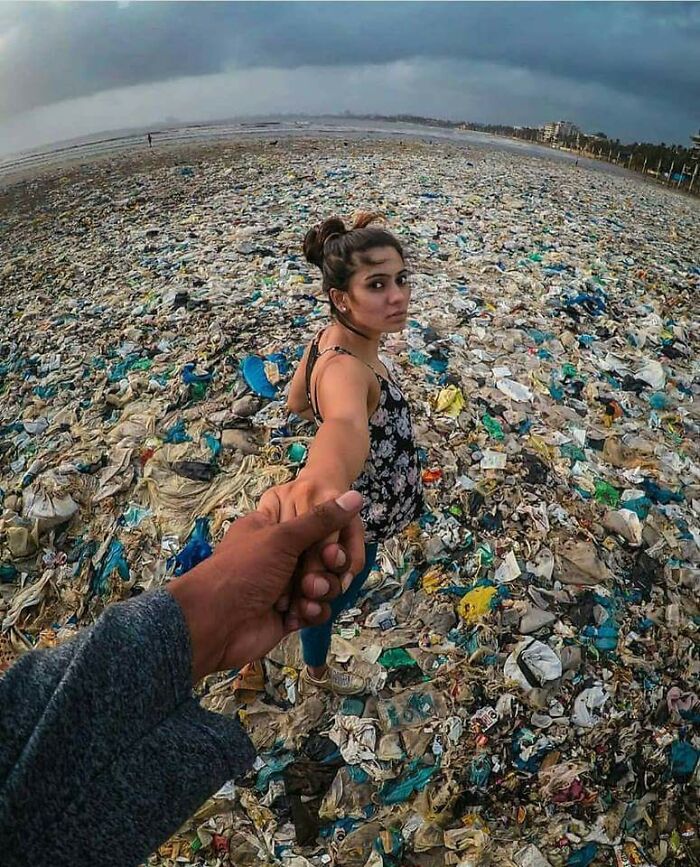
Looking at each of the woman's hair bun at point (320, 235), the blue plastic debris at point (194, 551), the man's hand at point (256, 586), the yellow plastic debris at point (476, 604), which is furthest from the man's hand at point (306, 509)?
the blue plastic debris at point (194, 551)

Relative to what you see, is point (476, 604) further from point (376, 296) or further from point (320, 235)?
point (320, 235)

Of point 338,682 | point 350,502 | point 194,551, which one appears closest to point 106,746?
point 350,502

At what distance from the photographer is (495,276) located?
6.53 m

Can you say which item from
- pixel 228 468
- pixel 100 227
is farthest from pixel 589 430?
pixel 100 227

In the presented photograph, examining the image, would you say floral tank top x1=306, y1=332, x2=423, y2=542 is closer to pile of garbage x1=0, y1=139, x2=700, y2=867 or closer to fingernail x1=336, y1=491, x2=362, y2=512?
fingernail x1=336, y1=491, x2=362, y2=512

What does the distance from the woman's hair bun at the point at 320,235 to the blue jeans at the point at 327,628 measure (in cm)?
121

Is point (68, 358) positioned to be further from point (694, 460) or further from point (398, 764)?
point (694, 460)

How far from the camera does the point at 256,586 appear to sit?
42.7 inches

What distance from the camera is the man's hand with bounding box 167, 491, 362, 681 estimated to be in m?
0.95

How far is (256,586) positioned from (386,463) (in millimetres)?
926

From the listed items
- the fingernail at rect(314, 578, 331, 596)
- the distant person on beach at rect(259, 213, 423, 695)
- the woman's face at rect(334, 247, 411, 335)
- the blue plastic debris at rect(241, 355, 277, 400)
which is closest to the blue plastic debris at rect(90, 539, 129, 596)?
the distant person on beach at rect(259, 213, 423, 695)

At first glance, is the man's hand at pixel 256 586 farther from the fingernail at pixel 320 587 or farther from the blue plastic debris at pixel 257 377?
the blue plastic debris at pixel 257 377

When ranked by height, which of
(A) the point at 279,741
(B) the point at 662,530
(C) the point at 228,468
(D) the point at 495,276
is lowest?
(A) the point at 279,741

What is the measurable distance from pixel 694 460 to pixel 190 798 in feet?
14.2
